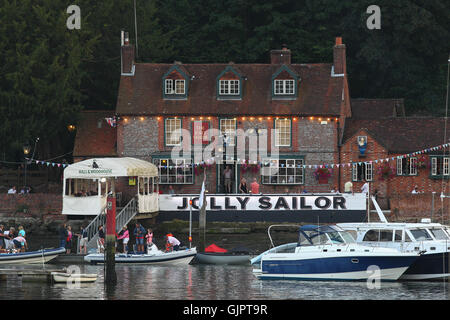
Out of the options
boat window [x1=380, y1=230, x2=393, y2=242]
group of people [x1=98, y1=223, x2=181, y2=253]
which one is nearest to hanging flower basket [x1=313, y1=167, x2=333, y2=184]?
group of people [x1=98, y1=223, x2=181, y2=253]

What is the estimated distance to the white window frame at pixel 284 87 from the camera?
73562mm

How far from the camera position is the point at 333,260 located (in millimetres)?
49469

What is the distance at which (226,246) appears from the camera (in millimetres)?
63156

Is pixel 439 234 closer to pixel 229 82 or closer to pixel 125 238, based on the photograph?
pixel 125 238

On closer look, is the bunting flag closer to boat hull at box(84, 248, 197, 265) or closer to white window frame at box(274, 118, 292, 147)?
white window frame at box(274, 118, 292, 147)

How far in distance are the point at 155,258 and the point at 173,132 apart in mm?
18983

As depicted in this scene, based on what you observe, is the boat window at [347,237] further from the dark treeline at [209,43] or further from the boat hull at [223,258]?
the dark treeline at [209,43]

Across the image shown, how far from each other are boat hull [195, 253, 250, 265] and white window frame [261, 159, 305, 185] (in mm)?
16778

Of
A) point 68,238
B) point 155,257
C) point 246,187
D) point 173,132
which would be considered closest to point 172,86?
point 173,132

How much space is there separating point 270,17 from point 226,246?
3295 cm

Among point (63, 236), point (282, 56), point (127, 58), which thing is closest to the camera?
point (63, 236)

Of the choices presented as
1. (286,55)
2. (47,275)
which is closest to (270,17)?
(286,55)

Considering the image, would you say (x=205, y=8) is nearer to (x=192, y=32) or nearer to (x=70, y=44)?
(x=192, y=32)
